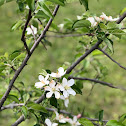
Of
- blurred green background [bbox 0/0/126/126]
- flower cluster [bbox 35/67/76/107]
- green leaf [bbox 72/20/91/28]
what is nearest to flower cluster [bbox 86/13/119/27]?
green leaf [bbox 72/20/91/28]

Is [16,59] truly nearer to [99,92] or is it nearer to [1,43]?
[99,92]

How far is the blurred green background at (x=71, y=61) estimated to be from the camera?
2814 mm

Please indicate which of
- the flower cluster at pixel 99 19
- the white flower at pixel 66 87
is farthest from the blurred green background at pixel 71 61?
the white flower at pixel 66 87

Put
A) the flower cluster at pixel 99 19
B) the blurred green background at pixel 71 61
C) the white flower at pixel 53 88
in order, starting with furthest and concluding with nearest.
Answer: the blurred green background at pixel 71 61 < the flower cluster at pixel 99 19 < the white flower at pixel 53 88

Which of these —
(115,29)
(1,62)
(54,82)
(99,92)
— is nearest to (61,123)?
(54,82)

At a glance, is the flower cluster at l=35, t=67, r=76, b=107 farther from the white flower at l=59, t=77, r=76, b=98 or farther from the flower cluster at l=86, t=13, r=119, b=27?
the flower cluster at l=86, t=13, r=119, b=27

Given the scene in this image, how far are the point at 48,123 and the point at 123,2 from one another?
489 centimetres

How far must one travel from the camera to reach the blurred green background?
2.81 metres

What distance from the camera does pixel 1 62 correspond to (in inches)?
46.3

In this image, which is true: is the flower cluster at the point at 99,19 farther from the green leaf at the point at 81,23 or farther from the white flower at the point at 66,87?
the white flower at the point at 66,87

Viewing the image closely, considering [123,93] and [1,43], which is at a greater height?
[1,43]

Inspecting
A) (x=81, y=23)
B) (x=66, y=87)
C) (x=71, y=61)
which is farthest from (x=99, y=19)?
(x=71, y=61)

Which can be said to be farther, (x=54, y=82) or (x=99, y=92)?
(x=99, y=92)

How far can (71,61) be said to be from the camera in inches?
82.3
